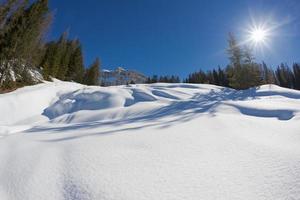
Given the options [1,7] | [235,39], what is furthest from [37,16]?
[235,39]

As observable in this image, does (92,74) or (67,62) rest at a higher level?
(67,62)

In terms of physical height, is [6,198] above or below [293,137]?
below

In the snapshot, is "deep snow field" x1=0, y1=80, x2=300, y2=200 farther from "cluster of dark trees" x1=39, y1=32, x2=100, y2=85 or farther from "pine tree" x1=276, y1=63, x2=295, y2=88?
"pine tree" x1=276, y1=63, x2=295, y2=88

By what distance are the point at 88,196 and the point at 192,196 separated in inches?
29.8

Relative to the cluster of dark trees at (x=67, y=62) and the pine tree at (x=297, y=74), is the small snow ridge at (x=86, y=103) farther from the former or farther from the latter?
the pine tree at (x=297, y=74)

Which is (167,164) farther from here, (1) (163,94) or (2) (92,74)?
(2) (92,74)

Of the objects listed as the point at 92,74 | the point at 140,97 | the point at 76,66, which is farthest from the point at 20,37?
the point at 92,74

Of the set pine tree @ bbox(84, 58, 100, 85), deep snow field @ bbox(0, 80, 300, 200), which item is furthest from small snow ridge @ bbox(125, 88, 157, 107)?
pine tree @ bbox(84, 58, 100, 85)

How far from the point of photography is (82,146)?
2.61 m

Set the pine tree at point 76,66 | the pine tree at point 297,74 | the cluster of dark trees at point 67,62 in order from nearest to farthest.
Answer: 1. the cluster of dark trees at point 67,62
2. the pine tree at point 76,66
3. the pine tree at point 297,74

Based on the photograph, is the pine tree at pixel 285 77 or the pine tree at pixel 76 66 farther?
the pine tree at pixel 285 77

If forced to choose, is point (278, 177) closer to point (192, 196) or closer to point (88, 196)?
point (192, 196)

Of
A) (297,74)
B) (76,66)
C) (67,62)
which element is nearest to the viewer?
(67,62)

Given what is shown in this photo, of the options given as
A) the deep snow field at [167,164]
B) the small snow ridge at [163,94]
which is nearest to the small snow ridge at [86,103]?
the small snow ridge at [163,94]
